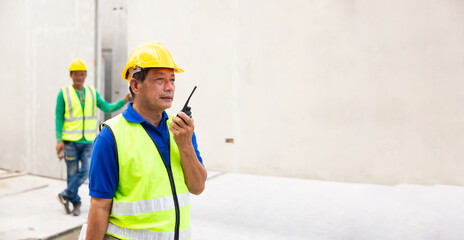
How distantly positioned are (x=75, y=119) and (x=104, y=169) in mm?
3190

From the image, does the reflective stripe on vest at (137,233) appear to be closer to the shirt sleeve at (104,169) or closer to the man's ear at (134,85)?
the shirt sleeve at (104,169)

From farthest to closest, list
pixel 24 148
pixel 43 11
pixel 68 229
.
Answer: pixel 24 148 < pixel 43 11 < pixel 68 229

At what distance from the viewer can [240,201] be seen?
4750mm

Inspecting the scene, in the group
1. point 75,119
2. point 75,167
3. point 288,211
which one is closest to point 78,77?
point 75,119

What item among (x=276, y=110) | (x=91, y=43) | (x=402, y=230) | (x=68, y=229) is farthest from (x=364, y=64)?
(x=91, y=43)

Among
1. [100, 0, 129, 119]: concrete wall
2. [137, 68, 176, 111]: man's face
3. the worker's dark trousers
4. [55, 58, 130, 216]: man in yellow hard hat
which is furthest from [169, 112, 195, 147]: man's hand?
[100, 0, 129, 119]: concrete wall

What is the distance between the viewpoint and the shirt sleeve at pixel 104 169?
129 cm

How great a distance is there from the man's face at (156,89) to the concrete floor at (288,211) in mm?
2337

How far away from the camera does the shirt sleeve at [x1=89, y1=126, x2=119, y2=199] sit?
51.0 inches

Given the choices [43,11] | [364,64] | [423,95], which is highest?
[43,11]

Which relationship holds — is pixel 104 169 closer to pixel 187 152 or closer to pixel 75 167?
pixel 187 152

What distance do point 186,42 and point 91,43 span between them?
2.11 meters

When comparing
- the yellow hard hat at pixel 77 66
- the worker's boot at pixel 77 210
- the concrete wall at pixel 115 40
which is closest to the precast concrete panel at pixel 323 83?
the yellow hard hat at pixel 77 66

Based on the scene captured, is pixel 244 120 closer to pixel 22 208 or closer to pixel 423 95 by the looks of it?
pixel 423 95
